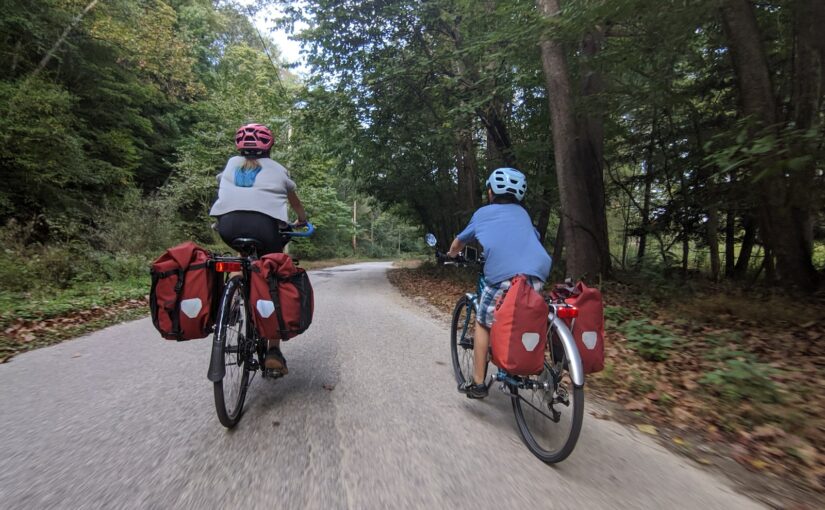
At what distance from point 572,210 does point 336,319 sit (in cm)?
465

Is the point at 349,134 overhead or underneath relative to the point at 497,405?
overhead

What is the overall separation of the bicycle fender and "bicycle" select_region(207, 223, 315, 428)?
2003mm

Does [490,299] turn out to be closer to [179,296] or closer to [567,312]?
[567,312]

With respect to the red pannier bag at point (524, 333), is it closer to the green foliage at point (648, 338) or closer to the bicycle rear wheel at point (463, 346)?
the bicycle rear wheel at point (463, 346)

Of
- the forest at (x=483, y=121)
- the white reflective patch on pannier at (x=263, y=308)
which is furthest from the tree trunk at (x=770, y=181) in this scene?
the white reflective patch on pannier at (x=263, y=308)

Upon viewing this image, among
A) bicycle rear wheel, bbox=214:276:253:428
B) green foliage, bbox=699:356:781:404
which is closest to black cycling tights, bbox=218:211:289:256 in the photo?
bicycle rear wheel, bbox=214:276:253:428

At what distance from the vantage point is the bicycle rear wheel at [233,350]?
2.47 m

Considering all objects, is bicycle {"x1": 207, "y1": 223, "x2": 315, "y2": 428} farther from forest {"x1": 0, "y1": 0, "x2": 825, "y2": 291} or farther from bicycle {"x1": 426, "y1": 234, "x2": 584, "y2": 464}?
forest {"x1": 0, "y1": 0, "x2": 825, "y2": 291}

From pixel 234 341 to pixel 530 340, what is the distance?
1.93m

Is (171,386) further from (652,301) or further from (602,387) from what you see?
(652,301)

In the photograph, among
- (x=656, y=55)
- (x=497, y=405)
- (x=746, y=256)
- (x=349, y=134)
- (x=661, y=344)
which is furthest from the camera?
(x=349, y=134)

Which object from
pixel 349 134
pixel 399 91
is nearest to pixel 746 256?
pixel 399 91

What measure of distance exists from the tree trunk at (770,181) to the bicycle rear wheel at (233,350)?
6.19 m

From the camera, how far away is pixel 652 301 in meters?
6.60
